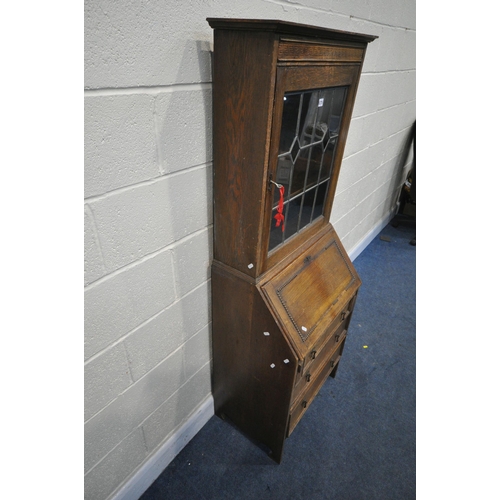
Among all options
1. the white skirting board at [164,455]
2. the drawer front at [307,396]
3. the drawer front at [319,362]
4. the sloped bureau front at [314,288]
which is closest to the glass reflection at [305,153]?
the sloped bureau front at [314,288]

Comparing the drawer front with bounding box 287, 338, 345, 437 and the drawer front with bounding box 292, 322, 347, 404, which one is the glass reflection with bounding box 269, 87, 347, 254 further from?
the drawer front with bounding box 287, 338, 345, 437

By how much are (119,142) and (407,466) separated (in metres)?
1.79

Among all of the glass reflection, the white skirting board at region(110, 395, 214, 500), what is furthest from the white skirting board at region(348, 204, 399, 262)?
the white skirting board at region(110, 395, 214, 500)

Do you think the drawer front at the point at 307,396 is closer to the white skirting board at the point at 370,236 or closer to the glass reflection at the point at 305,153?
the glass reflection at the point at 305,153

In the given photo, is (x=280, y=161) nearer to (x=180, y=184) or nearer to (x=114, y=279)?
(x=180, y=184)

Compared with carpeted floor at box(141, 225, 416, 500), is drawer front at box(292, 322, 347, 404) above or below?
above

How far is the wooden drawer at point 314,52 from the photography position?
2.39ft

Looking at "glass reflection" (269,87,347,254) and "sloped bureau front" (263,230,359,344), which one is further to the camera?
"sloped bureau front" (263,230,359,344)

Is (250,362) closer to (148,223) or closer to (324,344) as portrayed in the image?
(324,344)

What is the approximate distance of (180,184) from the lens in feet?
3.06

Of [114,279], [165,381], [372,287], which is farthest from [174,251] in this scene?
[372,287]

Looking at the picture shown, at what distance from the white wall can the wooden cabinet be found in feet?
0.24

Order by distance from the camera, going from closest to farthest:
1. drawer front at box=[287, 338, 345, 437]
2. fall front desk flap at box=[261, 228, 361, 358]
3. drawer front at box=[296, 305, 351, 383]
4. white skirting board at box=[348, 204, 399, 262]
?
1. fall front desk flap at box=[261, 228, 361, 358]
2. drawer front at box=[296, 305, 351, 383]
3. drawer front at box=[287, 338, 345, 437]
4. white skirting board at box=[348, 204, 399, 262]

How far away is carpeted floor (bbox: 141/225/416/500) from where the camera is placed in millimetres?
1334
